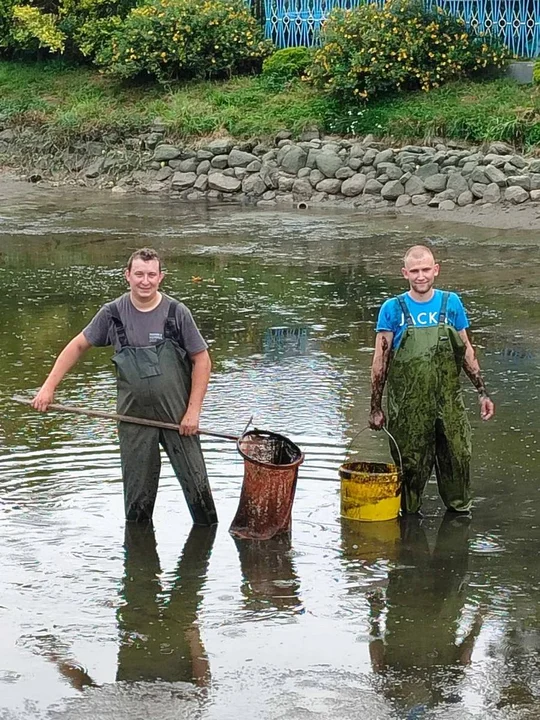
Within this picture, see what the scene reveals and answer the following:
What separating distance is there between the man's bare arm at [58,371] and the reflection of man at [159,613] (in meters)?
0.85

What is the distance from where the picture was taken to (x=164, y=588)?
6.06 m

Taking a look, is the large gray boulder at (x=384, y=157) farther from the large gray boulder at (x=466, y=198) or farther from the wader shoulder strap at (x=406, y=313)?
the wader shoulder strap at (x=406, y=313)

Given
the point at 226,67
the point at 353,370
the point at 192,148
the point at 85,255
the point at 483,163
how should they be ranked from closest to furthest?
1. the point at 353,370
2. the point at 85,255
3. the point at 483,163
4. the point at 192,148
5. the point at 226,67

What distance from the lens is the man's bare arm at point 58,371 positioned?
639cm

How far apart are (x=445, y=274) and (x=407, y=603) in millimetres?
8919

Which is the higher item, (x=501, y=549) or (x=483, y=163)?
(x=483, y=163)

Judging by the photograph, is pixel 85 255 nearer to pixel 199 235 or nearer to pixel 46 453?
pixel 199 235

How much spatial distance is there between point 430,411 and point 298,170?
14.6m

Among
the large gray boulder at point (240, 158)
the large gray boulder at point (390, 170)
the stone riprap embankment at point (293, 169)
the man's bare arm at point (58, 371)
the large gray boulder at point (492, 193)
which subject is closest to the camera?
the man's bare arm at point (58, 371)

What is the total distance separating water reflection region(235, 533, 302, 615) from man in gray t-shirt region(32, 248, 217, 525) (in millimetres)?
613

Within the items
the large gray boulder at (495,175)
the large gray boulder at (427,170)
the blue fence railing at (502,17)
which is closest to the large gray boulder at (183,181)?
the large gray boulder at (427,170)

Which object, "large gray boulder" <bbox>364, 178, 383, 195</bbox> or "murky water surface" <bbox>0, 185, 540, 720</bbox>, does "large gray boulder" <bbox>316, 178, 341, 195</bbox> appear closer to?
"large gray boulder" <bbox>364, 178, 383, 195</bbox>

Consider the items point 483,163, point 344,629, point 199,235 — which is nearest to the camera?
point 344,629

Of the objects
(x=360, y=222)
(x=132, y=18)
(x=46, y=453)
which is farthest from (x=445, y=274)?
(x=132, y=18)
